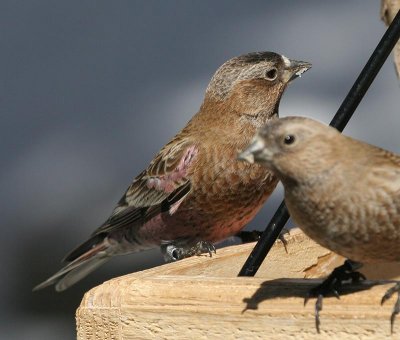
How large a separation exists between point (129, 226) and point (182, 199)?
35 cm

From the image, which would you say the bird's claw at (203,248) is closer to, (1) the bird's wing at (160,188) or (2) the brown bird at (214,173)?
(2) the brown bird at (214,173)

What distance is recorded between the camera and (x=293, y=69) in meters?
2.86

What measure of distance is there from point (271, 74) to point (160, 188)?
44 centimetres

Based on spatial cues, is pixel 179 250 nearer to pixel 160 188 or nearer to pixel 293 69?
pixel 160 188

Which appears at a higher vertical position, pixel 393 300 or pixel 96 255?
pixel 393 300

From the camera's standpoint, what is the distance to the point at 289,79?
9.45 ft

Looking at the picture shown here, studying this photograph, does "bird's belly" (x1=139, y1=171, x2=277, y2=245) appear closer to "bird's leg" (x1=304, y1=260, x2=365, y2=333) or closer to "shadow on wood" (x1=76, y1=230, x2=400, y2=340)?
"shadow on wood" (x1=76, y1=230, x2=400, y2=340)

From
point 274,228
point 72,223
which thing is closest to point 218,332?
point 274,228

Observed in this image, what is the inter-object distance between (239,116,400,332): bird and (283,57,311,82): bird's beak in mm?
1150

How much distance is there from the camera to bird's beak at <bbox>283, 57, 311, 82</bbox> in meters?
2.83

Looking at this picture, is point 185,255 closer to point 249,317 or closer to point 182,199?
point 182,199

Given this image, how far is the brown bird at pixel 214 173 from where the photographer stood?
8.97ft

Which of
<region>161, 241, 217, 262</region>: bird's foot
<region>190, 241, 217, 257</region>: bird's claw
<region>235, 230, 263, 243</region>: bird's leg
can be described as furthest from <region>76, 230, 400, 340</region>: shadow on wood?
<region>235, 230, 263, 243</region>: bird's leg

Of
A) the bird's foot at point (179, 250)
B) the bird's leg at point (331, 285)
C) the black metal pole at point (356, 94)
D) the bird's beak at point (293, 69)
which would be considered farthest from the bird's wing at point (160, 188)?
the bird's leg at point (331, 285)
